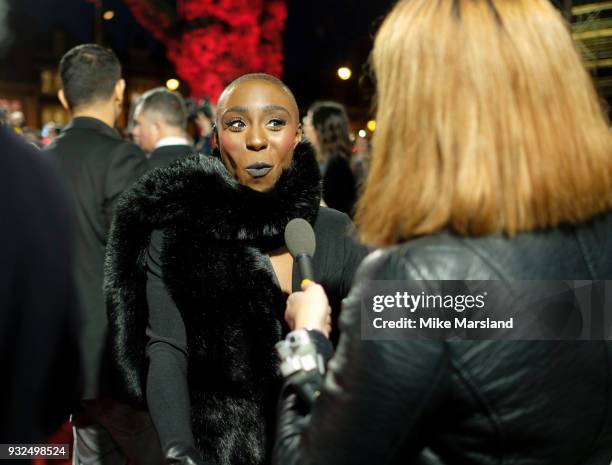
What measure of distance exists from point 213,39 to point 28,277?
69.7 ft

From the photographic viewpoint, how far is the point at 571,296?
1.37 metres

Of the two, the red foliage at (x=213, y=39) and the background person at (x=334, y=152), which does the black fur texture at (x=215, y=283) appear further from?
the red foliage at (x=213, y=39)

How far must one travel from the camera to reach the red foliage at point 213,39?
21672 mm

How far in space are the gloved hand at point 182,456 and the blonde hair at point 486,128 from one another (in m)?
0.91

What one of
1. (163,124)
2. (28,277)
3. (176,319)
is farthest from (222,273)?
(163,124)

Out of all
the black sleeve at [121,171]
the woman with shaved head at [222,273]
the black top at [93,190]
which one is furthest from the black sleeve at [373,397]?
the black sleeve at [121,171]

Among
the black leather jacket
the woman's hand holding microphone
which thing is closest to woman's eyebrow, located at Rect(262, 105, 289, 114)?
the woman's hand holding microphone

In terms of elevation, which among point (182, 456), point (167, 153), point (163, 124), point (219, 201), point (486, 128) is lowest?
point (182, 456)

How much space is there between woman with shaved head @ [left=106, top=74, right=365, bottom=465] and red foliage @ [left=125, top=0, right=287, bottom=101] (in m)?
19.2

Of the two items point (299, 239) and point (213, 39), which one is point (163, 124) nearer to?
point (299, 239)

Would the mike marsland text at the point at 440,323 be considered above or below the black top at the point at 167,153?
below

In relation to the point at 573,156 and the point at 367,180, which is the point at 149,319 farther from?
the point at 573,156

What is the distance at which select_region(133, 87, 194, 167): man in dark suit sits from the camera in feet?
17.6

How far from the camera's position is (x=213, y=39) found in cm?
2175
